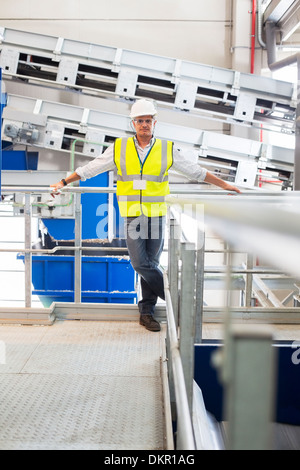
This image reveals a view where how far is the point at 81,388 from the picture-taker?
7.95 ft

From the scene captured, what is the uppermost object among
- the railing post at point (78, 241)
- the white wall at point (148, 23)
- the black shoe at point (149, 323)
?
the white wall at point (148, 23)

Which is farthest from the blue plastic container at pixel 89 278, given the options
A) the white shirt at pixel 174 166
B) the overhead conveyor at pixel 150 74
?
the white shirt at pixel 174 166

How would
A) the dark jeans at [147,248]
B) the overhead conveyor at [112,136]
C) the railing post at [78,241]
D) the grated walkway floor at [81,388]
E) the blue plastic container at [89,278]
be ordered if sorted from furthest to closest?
the overhead conveyor at [112,136] < the blue plastic container at [89,278] < the railing post at [78,241] < the dark jeans at [147,248] < the grated walkway floor at [81,388]

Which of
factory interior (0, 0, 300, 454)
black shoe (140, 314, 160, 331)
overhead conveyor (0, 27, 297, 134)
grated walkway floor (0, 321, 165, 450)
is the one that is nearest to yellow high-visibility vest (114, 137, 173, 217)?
factory interior (0, 0, 300, 454)

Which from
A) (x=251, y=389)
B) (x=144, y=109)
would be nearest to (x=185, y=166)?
(x=144, y=109)

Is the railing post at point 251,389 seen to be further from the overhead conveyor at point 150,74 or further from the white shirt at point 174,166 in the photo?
the overhead conveyor at point 150,74

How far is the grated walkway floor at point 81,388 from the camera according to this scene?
6.43 ft

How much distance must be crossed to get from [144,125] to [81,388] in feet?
5.75

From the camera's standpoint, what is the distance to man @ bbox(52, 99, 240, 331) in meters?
3.16

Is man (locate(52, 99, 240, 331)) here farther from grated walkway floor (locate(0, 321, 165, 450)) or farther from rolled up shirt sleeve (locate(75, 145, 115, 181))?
grated walkway floor (locate(0, 321, 165, 450))

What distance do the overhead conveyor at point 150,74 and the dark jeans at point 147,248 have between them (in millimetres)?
3476

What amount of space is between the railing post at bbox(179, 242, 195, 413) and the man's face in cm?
177

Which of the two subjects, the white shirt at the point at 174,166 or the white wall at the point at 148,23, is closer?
the white shirt at the point at 174,166

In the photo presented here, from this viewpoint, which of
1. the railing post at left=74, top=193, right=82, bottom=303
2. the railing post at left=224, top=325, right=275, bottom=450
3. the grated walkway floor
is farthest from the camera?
the railing post at left=74, top=193, right=82, bottom=303
